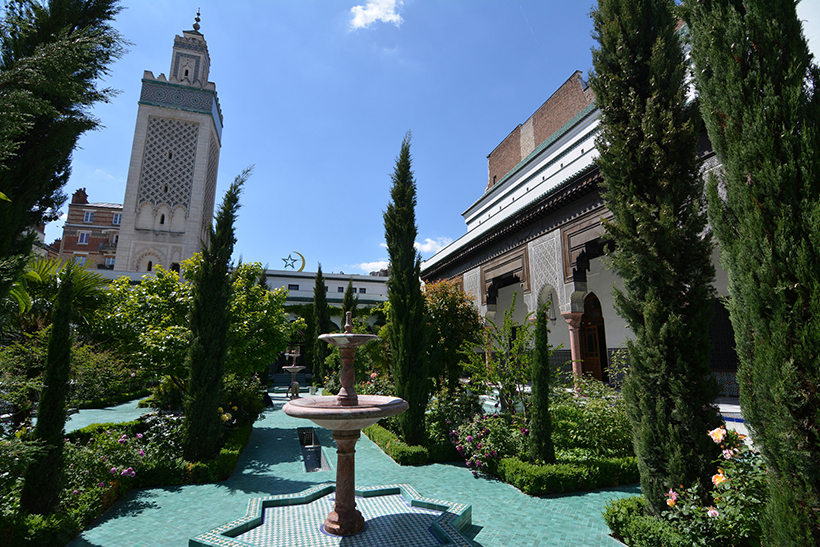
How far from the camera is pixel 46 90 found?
10.1 ft

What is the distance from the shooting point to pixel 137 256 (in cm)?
2941

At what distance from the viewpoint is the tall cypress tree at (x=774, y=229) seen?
2.72 meters

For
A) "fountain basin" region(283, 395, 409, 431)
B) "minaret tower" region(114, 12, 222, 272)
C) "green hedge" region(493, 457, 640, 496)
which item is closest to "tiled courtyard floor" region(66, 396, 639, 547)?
"green hedge" region(493, 457, 640, 496)

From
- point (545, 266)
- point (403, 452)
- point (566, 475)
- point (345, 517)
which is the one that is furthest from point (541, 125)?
point (345, 517)

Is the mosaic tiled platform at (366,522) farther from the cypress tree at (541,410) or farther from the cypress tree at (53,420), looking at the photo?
the cypress tree at (541,410)

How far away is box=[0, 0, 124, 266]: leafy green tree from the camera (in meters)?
3.08

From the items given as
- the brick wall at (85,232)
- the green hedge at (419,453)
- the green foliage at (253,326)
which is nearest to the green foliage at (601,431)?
the green hedge at (419,453)

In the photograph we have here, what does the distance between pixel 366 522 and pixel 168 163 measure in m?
33.4

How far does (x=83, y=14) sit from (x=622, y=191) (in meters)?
6.04

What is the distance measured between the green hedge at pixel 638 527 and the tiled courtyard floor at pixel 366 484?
0.18m

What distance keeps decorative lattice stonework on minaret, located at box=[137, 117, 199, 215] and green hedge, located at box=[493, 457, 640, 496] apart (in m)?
31.2

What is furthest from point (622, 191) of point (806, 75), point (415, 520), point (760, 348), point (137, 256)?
point (137, 256)

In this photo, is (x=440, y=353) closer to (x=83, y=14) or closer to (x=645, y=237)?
(x=645, y=237)

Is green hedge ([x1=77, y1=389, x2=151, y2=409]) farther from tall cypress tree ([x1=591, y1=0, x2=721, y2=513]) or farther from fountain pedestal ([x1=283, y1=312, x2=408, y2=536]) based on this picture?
tall cypress tree ([x1=591, y1=0, x2=721, y2=513])
